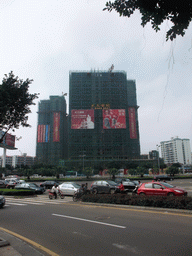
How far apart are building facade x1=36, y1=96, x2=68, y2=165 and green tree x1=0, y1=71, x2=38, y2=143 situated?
9061 cm

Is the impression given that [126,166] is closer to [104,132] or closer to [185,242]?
[104,132]

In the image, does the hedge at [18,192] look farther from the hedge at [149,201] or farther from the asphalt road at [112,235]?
the asphalt road at [112,235]

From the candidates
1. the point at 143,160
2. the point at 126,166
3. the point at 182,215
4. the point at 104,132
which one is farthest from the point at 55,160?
the point at 182,215

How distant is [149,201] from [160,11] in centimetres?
962

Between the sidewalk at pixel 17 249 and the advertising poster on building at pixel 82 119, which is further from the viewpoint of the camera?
the advertising poster on building at pixel 82 119

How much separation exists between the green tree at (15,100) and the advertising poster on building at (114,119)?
81.0 metres

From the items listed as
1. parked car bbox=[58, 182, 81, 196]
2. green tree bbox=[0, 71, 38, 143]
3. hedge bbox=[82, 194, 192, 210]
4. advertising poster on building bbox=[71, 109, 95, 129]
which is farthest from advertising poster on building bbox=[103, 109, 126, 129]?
hedge bbox=[82, 194, 192, 210]

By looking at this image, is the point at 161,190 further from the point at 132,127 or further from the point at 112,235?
the point at 132,127

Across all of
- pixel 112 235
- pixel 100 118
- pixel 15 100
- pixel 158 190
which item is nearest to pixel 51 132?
pixel 100 118

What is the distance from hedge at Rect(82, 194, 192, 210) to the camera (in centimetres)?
975

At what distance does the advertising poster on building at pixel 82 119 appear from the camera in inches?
3848

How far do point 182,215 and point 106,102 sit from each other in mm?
107543

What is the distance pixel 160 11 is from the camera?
417 centimetres

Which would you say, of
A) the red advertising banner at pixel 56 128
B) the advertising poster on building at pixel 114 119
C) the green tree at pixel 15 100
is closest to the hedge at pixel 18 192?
the green tree at pixel 15 100
